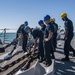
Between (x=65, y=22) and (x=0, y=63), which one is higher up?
(x=65, y=22)

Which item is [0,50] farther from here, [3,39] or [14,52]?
[3,39]

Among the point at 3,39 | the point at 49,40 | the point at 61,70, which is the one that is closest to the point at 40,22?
the point at 49,40

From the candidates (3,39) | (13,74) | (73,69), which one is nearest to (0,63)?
(13,74)

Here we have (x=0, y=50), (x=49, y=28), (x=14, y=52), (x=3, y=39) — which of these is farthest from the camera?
(x=3, y=39)

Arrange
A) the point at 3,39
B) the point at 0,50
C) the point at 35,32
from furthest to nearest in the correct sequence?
1. the point at 3,39
2. the point at 0,50
3. the point at 35,32

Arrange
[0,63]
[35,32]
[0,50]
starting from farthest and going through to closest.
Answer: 1. [0,50]
2. [0,63]
3. [35,32]

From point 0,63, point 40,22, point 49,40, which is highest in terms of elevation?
A: point 40,22

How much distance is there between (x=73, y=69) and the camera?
8312 millimetres

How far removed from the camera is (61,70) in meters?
8.23

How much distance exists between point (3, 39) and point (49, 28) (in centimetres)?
1121

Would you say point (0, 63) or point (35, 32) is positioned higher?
point (35, 32)

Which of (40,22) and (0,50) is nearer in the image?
(40,22)

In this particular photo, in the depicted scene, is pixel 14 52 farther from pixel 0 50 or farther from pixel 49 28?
Answer: pixel 49 28

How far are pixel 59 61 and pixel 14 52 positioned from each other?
4.74 m
